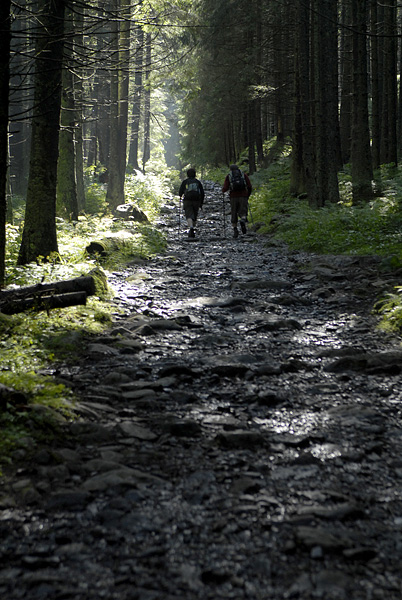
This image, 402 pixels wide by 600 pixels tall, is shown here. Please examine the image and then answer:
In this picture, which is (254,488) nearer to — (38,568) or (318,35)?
(38,568)

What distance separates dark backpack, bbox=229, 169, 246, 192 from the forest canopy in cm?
254

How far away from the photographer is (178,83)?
2302 centimetres

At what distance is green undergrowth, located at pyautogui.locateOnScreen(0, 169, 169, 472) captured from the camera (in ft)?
12.5

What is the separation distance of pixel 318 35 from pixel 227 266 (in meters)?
8.88

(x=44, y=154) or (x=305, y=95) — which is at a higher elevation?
(x=305, y=95)

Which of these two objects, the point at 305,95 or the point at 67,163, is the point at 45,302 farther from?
the point at 305,95

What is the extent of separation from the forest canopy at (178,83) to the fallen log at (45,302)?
0.76 m

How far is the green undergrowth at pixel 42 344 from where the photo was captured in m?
3.81

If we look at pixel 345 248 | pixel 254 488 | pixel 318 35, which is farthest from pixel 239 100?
pixel 254 488

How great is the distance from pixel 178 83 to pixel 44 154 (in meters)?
15.5

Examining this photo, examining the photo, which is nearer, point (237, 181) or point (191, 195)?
point (237, 181)

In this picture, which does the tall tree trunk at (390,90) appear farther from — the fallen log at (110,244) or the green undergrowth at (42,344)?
the green undergrowth at (42,344)

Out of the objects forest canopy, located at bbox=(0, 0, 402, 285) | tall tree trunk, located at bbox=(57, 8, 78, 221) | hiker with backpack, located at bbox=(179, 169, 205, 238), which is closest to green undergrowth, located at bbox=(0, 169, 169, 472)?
forest canopy, located at bbox=(0, 0, 402, 285)

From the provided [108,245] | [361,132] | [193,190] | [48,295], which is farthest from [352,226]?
[48,295]
